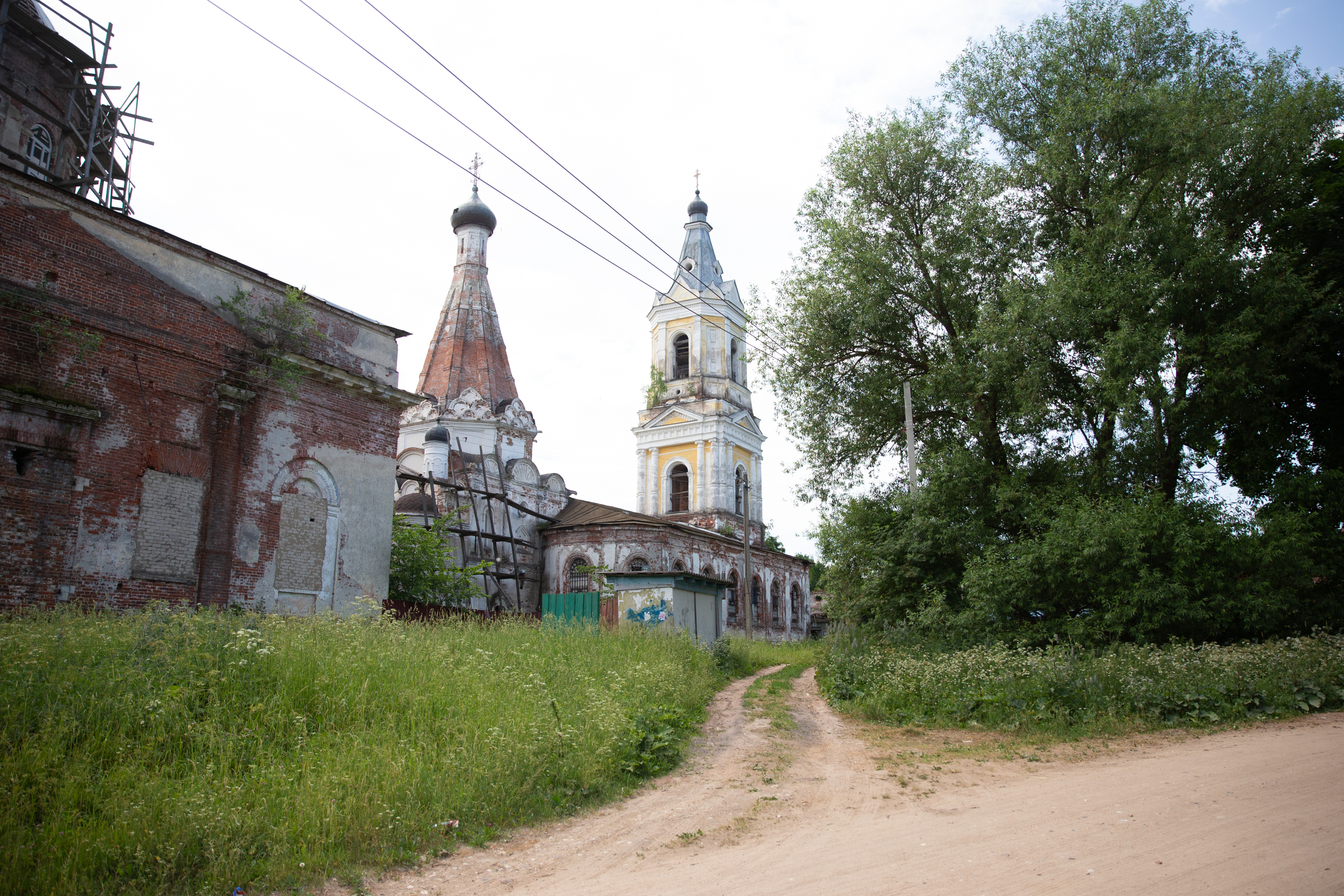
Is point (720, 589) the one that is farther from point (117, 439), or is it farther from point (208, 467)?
point (117, 439)

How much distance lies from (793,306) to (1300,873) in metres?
13.7

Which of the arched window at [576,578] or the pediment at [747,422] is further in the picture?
the pediment at [747,422]

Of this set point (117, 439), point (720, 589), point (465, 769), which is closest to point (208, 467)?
point (117, 439)

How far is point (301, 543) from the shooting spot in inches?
549

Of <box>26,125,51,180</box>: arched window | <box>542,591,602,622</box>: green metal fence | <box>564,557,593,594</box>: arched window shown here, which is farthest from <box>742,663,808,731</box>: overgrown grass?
<box>26,125,51,180</box>: arched window

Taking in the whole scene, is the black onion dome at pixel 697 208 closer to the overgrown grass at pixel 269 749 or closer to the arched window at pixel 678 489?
the arched window at pixel 678 489

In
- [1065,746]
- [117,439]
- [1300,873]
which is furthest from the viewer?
[117,439]

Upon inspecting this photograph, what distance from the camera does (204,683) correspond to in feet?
22.4

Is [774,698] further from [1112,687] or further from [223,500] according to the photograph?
[223,500]

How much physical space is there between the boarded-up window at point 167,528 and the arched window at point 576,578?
15.7 m

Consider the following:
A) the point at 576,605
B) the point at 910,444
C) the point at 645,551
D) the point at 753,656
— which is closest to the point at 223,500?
the point at 576,605

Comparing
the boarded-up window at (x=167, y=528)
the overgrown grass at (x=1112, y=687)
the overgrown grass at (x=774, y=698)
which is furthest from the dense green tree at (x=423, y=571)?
the overgrown grass at (x=1112, y=687)

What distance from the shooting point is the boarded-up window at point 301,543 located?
44.7ft

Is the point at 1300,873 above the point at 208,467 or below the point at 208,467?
below
